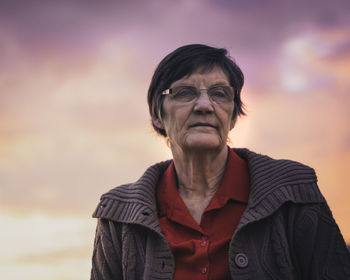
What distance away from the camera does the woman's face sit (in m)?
3.79

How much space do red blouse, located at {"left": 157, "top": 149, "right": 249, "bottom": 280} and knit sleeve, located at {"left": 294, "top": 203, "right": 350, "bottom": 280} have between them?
50 cm

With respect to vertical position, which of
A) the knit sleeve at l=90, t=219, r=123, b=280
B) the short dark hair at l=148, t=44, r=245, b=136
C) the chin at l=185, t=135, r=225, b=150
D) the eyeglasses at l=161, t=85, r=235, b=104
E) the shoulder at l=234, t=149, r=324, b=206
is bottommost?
the knit sleeve at l=90, t=219, r=123, b=280

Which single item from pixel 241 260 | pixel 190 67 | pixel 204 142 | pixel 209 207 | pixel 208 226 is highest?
pixel 190 67

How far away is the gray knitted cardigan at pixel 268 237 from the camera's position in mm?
3381

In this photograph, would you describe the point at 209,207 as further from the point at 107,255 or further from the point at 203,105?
the point at 107,255

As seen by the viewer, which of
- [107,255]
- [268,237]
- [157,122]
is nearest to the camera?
[268,237]

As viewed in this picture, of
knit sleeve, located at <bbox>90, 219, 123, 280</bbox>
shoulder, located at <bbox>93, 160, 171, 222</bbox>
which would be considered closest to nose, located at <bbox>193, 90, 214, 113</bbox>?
shoulder, located at <bbox>93, 160, 171, 222</bbox>

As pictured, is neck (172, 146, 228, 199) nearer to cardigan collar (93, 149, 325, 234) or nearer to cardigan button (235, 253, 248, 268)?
cardigan collar (93, 149, 325, 234)

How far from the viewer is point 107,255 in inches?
157

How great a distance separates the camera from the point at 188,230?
12.0ft

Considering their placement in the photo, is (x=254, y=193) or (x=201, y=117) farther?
(x=201, y=117)

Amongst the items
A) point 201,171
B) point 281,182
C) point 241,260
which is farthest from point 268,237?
point 201,171

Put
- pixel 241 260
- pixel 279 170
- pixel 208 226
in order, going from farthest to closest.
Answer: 1. pixel 279 170
2. pixel 208 226
3. pixel 241 260

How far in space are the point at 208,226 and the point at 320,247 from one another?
85 centimetres
